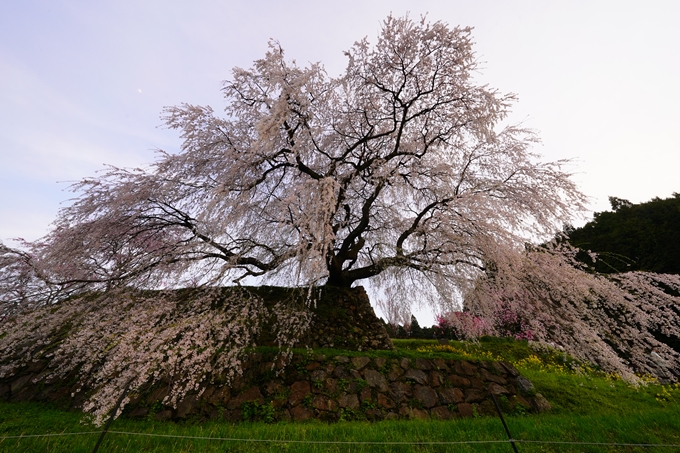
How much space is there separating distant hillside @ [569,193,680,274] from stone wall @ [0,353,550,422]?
A: 12.2m

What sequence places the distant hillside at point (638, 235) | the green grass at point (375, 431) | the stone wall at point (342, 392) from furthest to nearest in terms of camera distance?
the distant hillside at point (638, 235)
the stone wall at point (342, 392)
the green grass at point (375, 431)

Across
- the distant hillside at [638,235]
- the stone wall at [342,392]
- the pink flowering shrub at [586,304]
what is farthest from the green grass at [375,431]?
the distant hillside at [638,235]

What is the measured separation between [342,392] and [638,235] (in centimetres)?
2467

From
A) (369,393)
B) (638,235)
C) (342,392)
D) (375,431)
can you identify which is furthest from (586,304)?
(638,235)

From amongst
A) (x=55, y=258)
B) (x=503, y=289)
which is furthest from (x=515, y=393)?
(x=55, y=258)

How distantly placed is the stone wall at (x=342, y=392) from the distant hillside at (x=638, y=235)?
40.1 ft

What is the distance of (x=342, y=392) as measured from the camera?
19.9 ft

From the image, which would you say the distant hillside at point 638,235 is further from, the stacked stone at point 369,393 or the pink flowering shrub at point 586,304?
the stacked stone at point 369,393

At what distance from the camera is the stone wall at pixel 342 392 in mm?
5656

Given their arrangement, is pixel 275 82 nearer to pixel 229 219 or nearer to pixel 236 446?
pixel 229 219

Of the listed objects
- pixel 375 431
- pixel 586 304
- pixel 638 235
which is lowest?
pixel 375 431

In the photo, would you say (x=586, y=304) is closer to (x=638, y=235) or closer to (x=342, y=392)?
(x=342, y=392)

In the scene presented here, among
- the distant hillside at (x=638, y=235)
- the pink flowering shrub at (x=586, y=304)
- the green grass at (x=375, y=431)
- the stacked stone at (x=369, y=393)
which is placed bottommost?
the green grass at (x=375, y=431)

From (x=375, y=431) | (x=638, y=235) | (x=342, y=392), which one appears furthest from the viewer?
(x=638, y=235)
